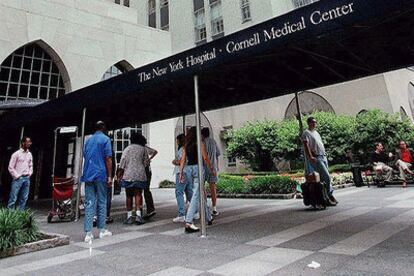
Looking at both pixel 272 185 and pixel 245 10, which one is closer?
pixel 272 185

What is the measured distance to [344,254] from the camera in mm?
3834

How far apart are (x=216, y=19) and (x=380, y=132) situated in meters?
22.7

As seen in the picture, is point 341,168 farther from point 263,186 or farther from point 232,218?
point 232,218

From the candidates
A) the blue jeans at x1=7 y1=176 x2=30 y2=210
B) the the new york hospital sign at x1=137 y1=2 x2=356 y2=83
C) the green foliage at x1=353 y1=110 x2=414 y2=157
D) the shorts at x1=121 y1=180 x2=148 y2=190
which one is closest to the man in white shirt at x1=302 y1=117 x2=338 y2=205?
the the new york hospital sign at x1=137 y1=2 x2=356 y2=83

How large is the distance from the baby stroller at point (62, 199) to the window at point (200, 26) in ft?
93.7

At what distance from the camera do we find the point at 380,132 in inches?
636

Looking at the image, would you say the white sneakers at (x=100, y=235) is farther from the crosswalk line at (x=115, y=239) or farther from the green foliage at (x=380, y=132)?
the green foliage at (x=380, y=132)

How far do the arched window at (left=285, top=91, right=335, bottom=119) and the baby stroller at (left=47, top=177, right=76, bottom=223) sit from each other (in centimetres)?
2214

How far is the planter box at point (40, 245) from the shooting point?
4848 mm

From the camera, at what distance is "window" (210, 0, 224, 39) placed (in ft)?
106

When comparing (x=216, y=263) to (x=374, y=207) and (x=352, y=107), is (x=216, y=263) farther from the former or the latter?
(x=352, y=107)

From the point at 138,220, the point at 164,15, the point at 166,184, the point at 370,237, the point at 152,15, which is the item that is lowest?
the point at 370,237

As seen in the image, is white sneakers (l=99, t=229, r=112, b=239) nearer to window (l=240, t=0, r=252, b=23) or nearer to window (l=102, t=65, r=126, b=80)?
window (l=102, t=65, r=126, b=80)

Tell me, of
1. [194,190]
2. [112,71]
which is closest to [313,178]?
[194,190]
